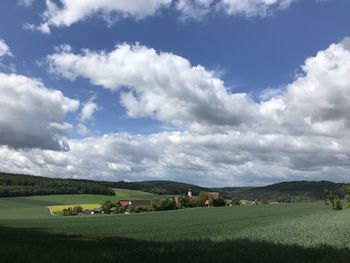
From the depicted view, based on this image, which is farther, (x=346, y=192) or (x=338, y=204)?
(x=346, y=192)

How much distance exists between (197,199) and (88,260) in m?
151

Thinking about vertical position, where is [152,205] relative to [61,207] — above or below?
above

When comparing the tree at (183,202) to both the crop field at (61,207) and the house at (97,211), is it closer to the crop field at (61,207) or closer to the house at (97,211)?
the house at (97,211)

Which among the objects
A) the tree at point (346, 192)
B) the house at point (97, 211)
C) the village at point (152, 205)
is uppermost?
the tree at point (346, 192)

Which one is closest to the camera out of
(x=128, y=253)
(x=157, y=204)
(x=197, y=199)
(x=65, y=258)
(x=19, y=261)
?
(x=19, y=261)

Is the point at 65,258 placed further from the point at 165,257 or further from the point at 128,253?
the point at 165,257

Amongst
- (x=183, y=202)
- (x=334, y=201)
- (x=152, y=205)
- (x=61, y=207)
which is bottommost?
(x=61, y=207)

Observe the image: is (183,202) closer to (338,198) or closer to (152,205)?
(152,205)

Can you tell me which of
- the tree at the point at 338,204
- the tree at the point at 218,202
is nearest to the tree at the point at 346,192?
the tree at the point at 338,204

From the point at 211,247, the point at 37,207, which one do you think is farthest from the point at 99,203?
the point at 211,247

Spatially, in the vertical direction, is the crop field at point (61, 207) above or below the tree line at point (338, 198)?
below

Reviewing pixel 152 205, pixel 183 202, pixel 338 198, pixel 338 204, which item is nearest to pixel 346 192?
pixel 338 198

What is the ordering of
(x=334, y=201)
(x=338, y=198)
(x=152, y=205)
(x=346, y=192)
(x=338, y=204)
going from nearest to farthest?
(x=338, y=204), (x=334, y=201), (x=338, y=198), (x=346, y=192), (x=152, y=205)

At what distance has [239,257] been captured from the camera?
65.3 ft
